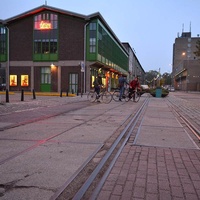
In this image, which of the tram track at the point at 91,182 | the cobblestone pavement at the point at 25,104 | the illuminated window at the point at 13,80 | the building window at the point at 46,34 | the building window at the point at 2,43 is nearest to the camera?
the tram track at the point at 91,182

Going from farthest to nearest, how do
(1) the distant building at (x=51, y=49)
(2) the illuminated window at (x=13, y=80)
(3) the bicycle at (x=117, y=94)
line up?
(2) the illuminated window at (x=13, y=80) < (1) the distant building at (x=51, y=49) < (3) the bicycle at (x=117, y=94)

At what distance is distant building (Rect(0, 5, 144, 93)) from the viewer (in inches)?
1481

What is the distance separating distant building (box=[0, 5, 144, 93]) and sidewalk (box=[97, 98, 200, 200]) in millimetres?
31874

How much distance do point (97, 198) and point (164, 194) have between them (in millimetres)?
792

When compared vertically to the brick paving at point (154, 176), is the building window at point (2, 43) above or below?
above

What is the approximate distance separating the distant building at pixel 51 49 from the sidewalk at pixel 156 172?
105ft

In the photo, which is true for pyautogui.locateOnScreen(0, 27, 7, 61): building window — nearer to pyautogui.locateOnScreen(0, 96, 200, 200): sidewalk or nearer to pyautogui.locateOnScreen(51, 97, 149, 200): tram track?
pyautogui.locateOnScreen(0, 96, 200, 200): sidewalk

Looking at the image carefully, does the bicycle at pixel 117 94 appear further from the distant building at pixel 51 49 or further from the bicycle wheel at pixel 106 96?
the distant building at pixel 51 49

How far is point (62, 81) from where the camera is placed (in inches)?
1518

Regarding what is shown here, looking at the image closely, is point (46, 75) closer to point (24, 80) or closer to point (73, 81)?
point (24, 80)

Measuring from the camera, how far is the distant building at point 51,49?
37.6 m

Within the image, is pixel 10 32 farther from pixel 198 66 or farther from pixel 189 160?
pixel 198 66

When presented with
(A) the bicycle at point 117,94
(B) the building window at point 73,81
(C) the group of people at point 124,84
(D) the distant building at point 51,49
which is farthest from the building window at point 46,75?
(C) the group of people at point 124,84

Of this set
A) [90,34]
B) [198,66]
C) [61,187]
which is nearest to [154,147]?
[61,187]
